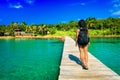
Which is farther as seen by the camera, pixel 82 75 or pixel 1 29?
pixel 1 29

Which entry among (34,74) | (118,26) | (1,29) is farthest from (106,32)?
(34,74)

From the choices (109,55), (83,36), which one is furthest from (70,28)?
(83,36)

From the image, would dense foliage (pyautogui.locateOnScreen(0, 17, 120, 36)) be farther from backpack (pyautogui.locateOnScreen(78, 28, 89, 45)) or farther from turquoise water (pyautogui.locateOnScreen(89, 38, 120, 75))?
backpack (pyautogui.locateOnScreen(78, 28, 89, 45))

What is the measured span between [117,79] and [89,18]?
69.1 metres

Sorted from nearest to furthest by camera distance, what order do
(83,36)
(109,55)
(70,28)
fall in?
(83,36) → (109,55) → (70,28)

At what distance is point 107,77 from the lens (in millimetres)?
7406

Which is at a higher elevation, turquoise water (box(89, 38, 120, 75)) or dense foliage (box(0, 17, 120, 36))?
dense foliage (box(0, 17, 120, 36))

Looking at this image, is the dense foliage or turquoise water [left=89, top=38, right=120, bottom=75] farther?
the dense foliage

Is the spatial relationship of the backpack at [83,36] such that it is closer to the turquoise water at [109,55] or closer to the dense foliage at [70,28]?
the turquoise water at [109,55]

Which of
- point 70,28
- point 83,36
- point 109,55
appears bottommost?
point 109,55

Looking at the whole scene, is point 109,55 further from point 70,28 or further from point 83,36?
point 70,28

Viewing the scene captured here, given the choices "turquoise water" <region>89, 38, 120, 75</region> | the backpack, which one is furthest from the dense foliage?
the backpack

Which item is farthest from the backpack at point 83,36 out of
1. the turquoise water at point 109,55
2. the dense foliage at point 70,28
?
the dense foliage at point 70,28

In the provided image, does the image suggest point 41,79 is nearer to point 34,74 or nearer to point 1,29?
point 34,74
